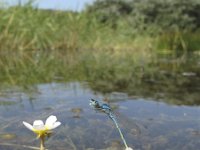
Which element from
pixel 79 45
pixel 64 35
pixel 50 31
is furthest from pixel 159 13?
pixel 50 31

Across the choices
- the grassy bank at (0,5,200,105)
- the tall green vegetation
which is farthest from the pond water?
the tall green vegetation

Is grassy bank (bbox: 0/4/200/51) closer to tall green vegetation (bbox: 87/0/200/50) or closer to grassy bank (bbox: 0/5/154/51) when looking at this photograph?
grassy bank (bbox: 0/5/154/51)

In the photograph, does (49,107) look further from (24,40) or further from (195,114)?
(24,40)

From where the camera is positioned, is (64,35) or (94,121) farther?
(64,35)

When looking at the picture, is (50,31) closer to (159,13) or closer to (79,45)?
(79,45)

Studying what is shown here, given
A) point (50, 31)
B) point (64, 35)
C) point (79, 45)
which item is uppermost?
point (50, 31)

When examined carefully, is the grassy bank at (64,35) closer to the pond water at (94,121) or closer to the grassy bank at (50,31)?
the grassy bank at (50,31)

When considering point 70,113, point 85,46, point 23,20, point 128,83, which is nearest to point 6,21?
point 23,20

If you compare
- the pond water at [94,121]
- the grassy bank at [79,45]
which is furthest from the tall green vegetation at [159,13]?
the pond water at [94,121]

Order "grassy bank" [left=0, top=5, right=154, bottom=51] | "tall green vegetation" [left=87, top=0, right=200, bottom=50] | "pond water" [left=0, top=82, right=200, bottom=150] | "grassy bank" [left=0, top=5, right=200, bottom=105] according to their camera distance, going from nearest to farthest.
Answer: "pond water" [left=0, top=82, right=200, bottom=150], "grassy bank" [left=0, top=5, right=200, bottom=105], "grassy bank" [left=0, top=5, right=154, bottom=51], "tall green vegetation" [left=87, top=0, right=200, bottom=50]
